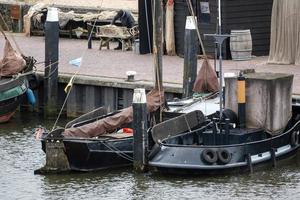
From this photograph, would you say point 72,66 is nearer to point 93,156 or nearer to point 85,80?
point 85,80

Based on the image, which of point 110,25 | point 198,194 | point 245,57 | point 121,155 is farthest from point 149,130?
point 110,25

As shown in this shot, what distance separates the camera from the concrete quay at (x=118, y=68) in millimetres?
38125

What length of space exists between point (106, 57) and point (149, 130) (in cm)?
1274

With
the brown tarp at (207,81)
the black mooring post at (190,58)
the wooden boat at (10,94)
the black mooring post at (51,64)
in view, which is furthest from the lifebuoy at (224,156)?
the black mooring post at (51,64)

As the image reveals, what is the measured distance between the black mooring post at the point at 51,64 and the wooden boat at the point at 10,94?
2.20 ft

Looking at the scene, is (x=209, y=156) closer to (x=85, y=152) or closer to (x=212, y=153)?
(x=212, y=153)

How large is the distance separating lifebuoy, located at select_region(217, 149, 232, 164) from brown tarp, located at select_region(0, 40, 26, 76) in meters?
10.4

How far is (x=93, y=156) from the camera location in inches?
1218

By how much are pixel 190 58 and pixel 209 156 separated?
7164 millimetres

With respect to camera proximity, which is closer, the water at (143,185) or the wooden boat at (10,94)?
the water at (143,185)

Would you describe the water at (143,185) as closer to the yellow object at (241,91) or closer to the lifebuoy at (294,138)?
the lifebuoy at (294,138)

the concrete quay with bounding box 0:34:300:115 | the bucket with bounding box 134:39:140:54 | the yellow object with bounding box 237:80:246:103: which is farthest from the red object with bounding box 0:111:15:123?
the yellow object with bounding box 237:80:246:103

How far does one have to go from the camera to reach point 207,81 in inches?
1382

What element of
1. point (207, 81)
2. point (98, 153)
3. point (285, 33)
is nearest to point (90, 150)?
point (98, 153)
